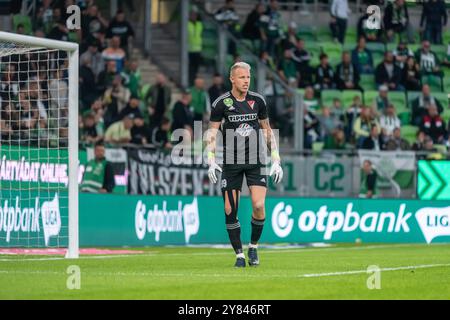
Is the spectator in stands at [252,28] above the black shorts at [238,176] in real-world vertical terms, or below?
above

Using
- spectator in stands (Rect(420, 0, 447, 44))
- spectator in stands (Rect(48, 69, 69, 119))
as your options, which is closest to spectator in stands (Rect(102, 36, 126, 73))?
spectator in stands (Rect(48, 69, 69, 119))

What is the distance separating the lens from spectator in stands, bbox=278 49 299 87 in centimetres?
3073

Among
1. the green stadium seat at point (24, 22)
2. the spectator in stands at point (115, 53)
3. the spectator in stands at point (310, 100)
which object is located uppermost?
the green stadium seat at point (24, 22)

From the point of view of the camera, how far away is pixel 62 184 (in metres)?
20.8

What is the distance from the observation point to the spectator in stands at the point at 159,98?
87.4 ft

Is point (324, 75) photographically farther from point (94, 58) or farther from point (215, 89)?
point (94, 58)

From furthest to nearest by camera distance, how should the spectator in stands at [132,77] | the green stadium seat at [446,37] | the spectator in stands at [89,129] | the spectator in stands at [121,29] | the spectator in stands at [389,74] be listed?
the green stadium seat at [446,37] → the spectator in stands at [389,74] → the spectator in stands at [121,29] → the spectator in stands at [132,77] → the spectator in stands at [89,129]

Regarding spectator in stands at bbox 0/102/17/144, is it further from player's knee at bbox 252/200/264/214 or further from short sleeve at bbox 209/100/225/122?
player's knee at bbox 252/200/264/214

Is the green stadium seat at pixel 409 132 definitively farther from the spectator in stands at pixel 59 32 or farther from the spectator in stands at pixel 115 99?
the spectator in stands at pixel 59 32

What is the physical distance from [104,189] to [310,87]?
8707 mm

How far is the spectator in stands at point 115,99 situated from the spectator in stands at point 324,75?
20.0ft

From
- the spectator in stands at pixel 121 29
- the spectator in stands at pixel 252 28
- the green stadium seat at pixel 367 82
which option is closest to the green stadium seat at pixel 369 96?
the green stadium seat at pixel 367 82

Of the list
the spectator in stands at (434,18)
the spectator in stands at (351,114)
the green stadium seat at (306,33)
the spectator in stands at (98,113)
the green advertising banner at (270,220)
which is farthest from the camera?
the spectator in stands at (434,18)
